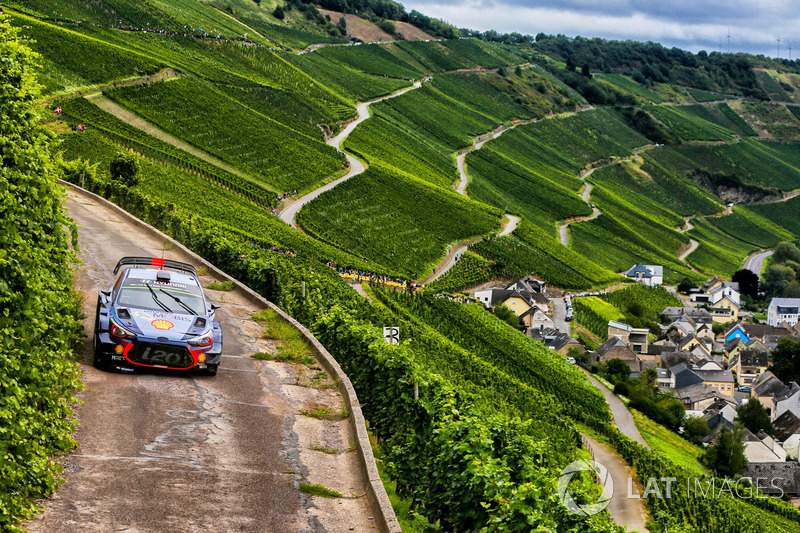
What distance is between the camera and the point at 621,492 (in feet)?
140

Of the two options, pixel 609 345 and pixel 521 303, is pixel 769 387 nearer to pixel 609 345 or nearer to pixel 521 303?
pixel 609 345

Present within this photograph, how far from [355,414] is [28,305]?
6.29 metres

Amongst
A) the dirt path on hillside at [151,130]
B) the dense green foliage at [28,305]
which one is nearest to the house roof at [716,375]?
the dirt path on hillside at [151,130]

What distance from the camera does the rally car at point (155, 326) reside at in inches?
655

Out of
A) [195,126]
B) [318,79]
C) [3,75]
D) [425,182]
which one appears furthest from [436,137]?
[3,75]

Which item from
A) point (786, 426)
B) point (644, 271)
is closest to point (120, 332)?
point (786, 426)

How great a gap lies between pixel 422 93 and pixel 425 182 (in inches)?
2478

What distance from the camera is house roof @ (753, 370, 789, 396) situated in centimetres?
8488

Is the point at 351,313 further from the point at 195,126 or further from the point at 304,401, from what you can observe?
the point at 195,126

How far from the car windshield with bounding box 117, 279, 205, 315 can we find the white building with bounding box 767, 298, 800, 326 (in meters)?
122

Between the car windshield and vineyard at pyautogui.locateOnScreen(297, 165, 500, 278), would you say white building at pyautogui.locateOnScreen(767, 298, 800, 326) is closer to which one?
vineyard at pyautogui.locateOnScreen(297, 165, 500, 278)

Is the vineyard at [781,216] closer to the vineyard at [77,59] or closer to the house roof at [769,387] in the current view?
the house roof at [769,387]

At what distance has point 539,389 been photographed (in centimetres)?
5912

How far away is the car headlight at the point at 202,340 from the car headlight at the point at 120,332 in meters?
1.15
